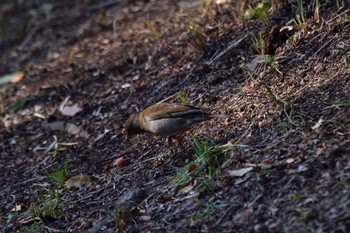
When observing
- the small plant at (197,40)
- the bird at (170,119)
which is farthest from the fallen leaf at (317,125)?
the small plant at (197,40)

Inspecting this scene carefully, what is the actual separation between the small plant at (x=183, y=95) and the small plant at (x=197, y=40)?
1.84 feet

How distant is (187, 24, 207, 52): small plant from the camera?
620cm

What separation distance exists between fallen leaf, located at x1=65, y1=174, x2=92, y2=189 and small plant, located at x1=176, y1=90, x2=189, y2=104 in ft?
3.09

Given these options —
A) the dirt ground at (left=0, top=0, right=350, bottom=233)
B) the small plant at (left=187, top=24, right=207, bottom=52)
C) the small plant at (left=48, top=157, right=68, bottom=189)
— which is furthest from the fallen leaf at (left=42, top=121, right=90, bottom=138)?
the small plant at (left=187, top=24, right=207, bottom=52)

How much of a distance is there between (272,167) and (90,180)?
5.19 feet

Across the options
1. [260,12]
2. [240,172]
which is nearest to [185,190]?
[240,172]

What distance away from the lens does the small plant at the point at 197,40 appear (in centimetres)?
620

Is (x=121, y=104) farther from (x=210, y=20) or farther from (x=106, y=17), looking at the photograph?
(x=106, y=17)

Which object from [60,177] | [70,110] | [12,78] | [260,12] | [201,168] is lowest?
[12,78]

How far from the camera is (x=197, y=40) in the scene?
6.23m

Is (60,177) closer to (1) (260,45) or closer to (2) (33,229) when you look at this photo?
(2) (33,229)

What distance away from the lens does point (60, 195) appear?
16.9ft

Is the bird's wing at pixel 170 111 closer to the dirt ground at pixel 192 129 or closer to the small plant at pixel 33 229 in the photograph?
the dirt ground at pixel 192 129

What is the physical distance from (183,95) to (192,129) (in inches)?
23.3
